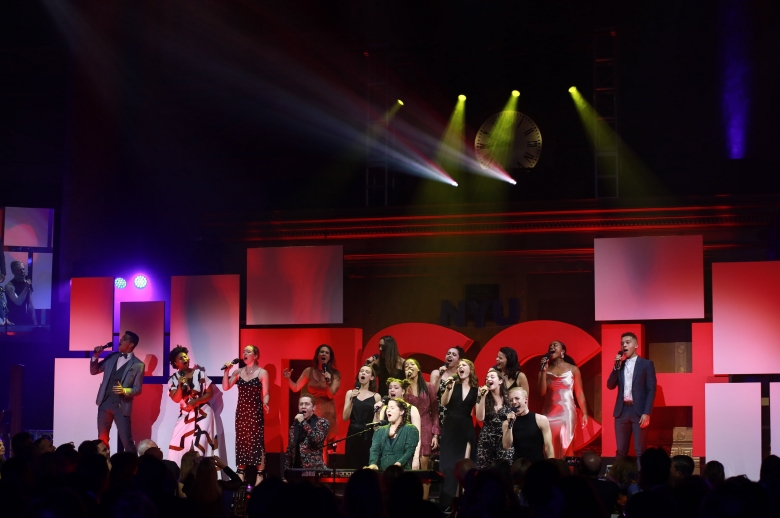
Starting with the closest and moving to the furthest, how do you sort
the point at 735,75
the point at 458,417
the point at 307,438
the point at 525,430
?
the point at 525,430 < the point at 307,438 < the point at 458,417 < the point at 735,75

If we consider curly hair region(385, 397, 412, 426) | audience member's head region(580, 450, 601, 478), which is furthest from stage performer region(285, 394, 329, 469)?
audience member's head region(580, 450, 601, 478)

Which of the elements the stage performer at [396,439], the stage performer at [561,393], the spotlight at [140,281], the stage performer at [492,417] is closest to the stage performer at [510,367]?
the stage performer at [492,417]

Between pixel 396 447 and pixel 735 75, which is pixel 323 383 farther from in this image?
pixel 735 75

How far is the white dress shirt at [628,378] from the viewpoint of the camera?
433 inches

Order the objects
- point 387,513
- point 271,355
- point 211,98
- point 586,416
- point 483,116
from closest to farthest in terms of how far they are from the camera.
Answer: point 387,513 → point 586,416 → point 271,355 → point 483,116 → point 211,98

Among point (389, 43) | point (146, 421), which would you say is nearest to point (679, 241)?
point (389, 43)

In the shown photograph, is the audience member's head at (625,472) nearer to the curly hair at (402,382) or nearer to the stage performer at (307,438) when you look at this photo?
the curly hair at (402,382)

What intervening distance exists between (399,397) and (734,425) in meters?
3.93

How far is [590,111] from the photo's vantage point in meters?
13.4

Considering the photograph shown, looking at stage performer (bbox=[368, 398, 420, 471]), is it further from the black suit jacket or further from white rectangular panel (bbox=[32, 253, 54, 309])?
white rectangular panel (bbox=[32, 253, 54, 309])

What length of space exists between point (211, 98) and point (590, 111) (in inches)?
235

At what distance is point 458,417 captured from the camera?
1063 cm

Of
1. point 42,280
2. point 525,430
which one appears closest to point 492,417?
point 525,430

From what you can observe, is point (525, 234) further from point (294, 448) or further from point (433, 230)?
point (294, 448)
